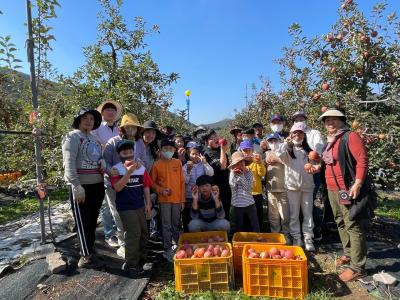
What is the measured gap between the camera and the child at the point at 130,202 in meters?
3.82

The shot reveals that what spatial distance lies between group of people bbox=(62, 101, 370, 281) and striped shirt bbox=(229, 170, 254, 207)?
15 millimetres

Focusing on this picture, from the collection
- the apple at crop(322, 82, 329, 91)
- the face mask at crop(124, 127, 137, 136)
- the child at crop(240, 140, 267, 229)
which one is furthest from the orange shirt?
the apple at crop(322, 82, 329, 91)

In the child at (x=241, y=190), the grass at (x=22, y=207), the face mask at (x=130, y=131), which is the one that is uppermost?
the face mask at (x=130, y=131)

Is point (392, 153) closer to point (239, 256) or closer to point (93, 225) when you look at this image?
point (239, 256)

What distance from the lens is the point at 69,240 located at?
4840 millimetres

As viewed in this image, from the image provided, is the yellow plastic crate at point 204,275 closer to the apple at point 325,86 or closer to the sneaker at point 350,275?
the sneaker at point 350,275

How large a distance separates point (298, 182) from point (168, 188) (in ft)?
6.24

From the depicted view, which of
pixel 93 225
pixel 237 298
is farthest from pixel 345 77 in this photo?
pixel 93 225

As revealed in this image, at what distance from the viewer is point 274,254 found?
359 centimetres

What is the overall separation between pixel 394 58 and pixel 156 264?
16.4ft

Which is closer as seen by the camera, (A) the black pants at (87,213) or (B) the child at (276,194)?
(A) the black pants at (87,213)

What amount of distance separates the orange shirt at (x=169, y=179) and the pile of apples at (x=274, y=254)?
51.0 inches

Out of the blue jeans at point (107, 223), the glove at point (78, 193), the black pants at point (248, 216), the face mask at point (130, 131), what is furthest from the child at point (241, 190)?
the glove at point (78, 193)

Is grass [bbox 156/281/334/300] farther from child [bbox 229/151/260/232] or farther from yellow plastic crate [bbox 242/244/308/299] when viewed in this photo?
child [bbox 229/151/260/232]
